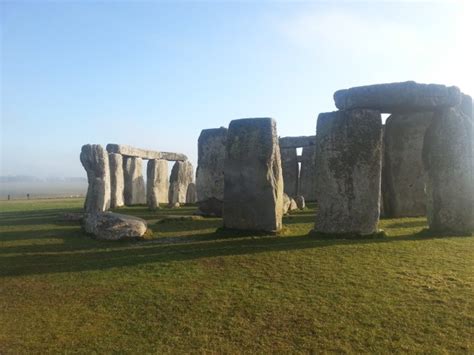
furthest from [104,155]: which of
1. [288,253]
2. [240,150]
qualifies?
[288,253]

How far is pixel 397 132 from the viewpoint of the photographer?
1523cm

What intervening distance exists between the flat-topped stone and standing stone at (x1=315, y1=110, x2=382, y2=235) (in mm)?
14769

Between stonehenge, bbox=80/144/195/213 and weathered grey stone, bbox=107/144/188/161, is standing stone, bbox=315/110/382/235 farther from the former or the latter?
weathered grey stone, bbox=107/144/188/161

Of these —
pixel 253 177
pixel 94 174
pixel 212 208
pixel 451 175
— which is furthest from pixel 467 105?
pixel 94 174

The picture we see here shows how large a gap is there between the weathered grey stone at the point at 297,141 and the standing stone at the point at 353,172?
1477cm

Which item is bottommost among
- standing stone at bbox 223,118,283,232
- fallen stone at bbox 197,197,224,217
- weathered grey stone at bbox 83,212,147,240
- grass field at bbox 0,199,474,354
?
grass field at bbox 0,199,474,354

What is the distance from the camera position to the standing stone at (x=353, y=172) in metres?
10.4

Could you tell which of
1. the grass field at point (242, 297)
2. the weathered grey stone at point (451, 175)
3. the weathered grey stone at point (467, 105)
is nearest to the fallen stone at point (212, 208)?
the grass field at point (242, 297)

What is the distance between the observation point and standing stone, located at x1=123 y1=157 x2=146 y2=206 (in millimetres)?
24062

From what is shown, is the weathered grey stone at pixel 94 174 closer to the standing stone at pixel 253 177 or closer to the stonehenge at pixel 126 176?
the stonehenge at pixel 126 176

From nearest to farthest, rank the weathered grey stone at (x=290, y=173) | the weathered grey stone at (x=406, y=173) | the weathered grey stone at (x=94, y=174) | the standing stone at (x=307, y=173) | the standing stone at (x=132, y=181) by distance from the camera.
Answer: the weathered grey stone at (x=406, y=173), the weathered grey stone at (x=94, y=174), the standing stone at (x=132, y=181), the standing stone at (x=307, y=173), the weathered grey stone at (x=290, y=173)

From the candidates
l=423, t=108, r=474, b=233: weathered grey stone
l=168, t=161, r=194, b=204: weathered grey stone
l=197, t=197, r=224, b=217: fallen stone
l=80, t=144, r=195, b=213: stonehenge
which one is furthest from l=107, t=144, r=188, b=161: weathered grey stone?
l=423, t=108, r=474, b=233: weathered grey stone

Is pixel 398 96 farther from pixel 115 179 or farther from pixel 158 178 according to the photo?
pixel 158 178

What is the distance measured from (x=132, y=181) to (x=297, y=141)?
30.9ft
